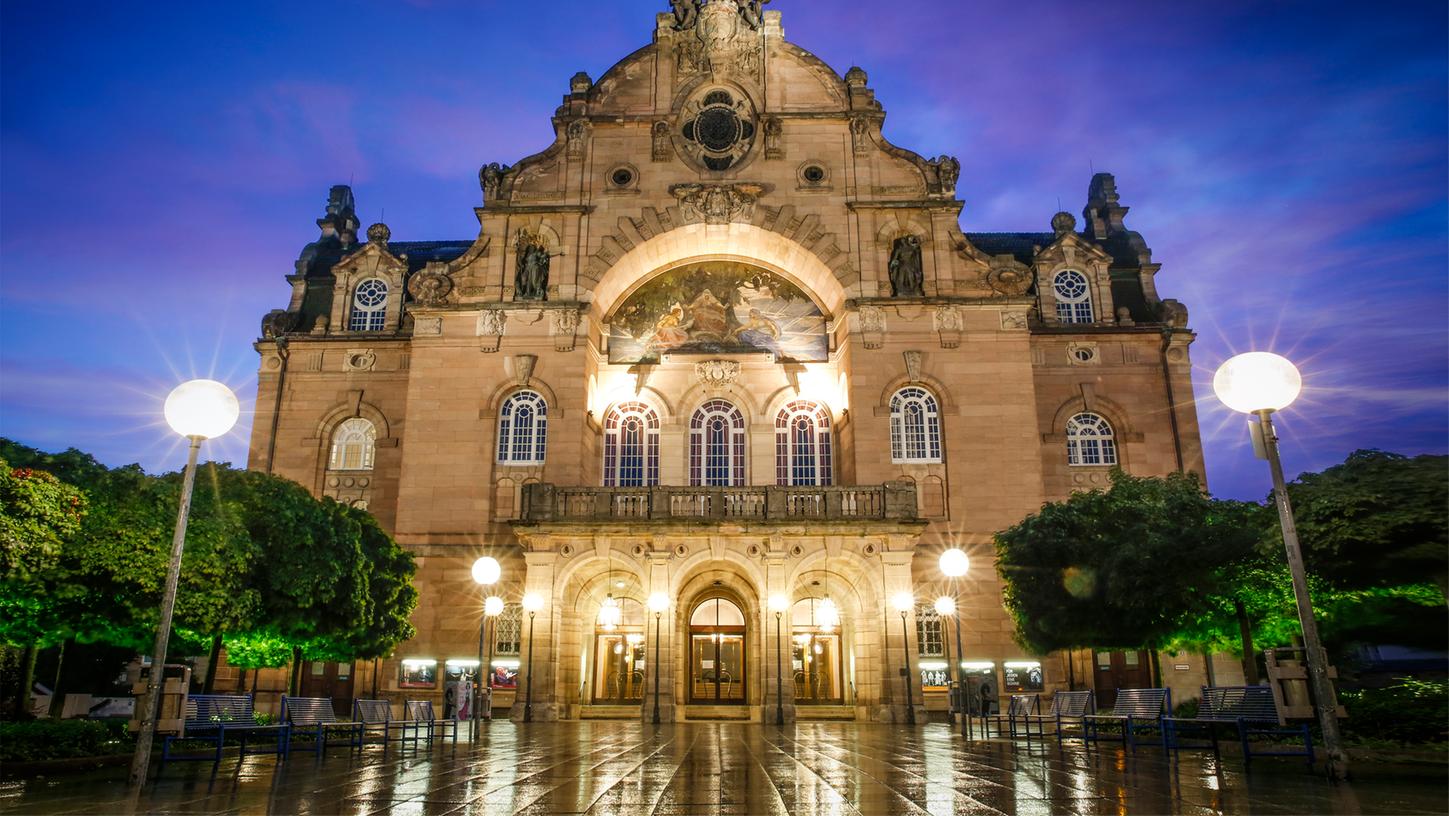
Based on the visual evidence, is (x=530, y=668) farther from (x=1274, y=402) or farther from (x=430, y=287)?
(x=1274, y=402)

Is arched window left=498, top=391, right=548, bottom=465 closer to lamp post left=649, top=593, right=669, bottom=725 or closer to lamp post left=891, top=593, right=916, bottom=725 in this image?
lamp post left=649, top=593, right=669, bottom=725

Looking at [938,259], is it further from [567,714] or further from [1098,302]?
[567,714]

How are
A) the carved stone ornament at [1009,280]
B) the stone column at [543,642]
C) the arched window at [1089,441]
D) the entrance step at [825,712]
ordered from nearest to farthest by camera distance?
1. the stone column at [543,642]
2. the entrance step at [825,712]
3. the carved stone ornament at [1009,280]
4. the arched window at [1089,441]

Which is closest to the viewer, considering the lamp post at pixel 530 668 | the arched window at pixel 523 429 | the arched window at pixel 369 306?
the lamp post at pixel 530 668

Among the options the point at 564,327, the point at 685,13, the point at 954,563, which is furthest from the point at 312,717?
the point at 685,13

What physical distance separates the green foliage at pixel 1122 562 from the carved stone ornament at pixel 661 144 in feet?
66.0

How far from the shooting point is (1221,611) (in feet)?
69.8

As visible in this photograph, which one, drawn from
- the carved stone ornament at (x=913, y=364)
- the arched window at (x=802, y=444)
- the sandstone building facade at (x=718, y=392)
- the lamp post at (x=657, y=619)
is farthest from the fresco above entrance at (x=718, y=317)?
the lamp post at (x=657, y=619)

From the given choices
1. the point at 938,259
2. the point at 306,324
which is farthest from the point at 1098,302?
the point at 306,324

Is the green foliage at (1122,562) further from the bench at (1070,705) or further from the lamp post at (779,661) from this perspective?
the lamp post at (779,661)

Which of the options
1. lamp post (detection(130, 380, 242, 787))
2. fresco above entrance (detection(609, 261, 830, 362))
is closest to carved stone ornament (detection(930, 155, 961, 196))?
fresco above entrance (detection(609, 261, 830, 362))

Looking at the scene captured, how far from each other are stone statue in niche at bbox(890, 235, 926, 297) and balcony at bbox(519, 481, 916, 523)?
867cm

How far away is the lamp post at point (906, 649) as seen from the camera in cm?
2797

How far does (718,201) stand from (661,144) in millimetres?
3521
